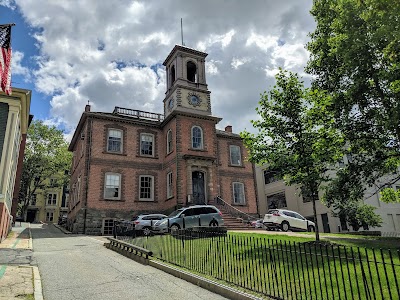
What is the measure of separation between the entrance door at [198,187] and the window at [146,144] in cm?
481

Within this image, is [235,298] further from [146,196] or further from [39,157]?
[39,157]

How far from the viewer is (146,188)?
2719 centimetres

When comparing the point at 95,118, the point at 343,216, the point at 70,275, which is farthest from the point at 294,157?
the point at 343,216

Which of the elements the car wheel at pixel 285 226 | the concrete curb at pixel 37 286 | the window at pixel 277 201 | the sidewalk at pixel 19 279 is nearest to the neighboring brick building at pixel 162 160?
the car wheel at pixel 285 226

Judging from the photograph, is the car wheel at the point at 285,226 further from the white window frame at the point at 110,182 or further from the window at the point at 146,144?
the window at the point at 146,144

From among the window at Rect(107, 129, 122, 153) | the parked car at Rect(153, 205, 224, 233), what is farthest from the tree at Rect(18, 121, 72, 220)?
the parked car at Rect(153, 205, 224, 233)

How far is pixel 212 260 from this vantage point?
879 cm

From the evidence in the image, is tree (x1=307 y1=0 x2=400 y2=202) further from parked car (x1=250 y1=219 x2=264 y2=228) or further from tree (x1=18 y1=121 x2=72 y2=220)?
tree (x1=18 y1=121 x2=72 y2=220)

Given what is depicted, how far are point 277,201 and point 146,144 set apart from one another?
2166 centimetres

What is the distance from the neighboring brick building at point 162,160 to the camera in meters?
25.1

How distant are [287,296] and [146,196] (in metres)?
22.0

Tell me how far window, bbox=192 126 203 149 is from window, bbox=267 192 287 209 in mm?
18594

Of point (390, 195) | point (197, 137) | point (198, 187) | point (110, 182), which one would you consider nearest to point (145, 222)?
point (110, 182)

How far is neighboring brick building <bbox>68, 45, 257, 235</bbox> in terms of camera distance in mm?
25078
